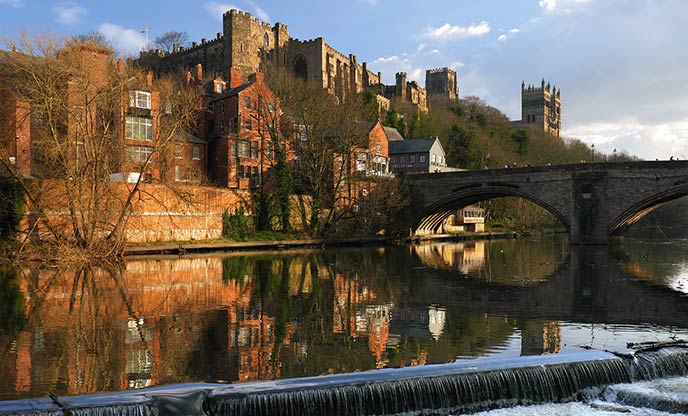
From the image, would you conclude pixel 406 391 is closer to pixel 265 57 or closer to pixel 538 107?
pixel 265 57

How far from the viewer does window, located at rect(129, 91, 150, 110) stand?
4953 centimetres

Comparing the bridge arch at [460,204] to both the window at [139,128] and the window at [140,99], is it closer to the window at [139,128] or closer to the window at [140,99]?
the window at [139,128]

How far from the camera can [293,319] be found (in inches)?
690

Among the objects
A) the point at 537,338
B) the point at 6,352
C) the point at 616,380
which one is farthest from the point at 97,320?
the point at 616,380

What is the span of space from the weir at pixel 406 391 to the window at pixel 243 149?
156 feet

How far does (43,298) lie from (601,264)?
29225 millimetres

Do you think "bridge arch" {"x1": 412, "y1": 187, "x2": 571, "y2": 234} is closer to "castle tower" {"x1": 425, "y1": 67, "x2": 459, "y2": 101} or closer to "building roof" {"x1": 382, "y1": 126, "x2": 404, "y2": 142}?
"building roof" {"x1": 382, "y1": 126, "x2": 404, "y2": 142}

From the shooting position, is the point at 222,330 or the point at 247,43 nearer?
the point at 222,330

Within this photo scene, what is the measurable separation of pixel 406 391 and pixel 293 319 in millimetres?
7007

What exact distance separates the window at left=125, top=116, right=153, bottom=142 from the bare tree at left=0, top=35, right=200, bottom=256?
37.1 ft

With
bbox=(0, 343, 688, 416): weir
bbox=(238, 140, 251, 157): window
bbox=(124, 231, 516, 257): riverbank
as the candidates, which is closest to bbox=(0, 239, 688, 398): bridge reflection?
bbox=(0, 343, 688, 416): weir

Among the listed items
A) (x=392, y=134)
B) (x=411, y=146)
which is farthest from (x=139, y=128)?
(x=392, y=134)

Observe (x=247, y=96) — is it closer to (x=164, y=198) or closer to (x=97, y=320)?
(x=164, y=198)

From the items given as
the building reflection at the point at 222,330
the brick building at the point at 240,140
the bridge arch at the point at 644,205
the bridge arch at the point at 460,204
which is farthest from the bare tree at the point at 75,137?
the bridge arch at the point at 644,205
